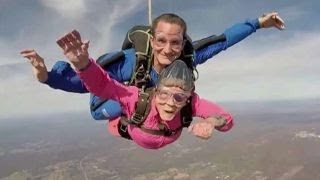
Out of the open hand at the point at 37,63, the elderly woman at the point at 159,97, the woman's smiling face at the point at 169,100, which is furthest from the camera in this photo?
the woman's smiling face at the point at 169,100

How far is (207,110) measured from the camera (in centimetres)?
568

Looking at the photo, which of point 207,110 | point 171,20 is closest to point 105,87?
point 171,20

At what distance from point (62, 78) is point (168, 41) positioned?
1551 millimetres

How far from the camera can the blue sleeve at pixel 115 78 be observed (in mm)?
6035

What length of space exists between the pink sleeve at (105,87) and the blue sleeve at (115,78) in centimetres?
66

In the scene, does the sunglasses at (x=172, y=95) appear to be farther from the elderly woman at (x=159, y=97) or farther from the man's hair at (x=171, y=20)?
the man's hair at (x=171, y=20)

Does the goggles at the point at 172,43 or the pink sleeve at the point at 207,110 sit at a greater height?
the goggles at the point at 172,43

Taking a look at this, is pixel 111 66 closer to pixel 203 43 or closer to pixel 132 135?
pixel 132 135

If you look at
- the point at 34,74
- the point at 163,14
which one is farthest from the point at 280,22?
the point at 34,74

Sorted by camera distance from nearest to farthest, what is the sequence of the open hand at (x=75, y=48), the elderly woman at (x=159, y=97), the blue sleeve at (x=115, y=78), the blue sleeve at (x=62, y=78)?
the open hand at (x=75, y=48) → the elderly woman at (x=159, y=97) → the blue sleeve at (x=62, y=78) → the blue sleeve at (x=115, y=78)

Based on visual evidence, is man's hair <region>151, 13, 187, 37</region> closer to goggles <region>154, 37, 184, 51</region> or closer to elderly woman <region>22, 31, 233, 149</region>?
goggles <region>154, 37, 184, 51</region>

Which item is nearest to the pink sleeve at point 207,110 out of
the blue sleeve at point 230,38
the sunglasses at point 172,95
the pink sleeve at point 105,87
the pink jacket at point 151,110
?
the pink jacket at point 151,110

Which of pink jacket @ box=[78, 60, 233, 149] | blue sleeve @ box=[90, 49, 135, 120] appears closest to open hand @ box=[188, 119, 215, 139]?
pink jacket @ box=[78, 60, 233, 149]

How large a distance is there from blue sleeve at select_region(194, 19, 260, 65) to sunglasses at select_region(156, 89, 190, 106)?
1809 millimetres
